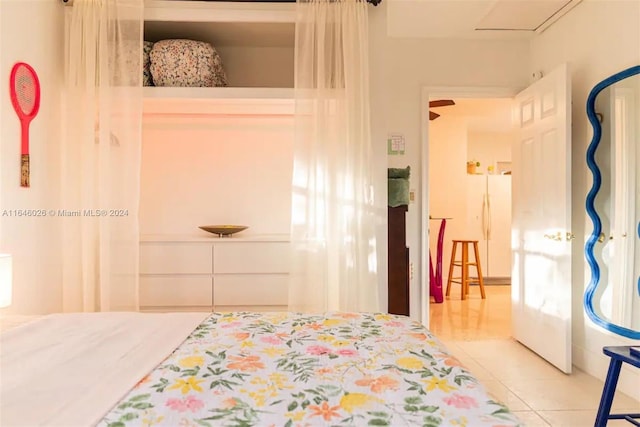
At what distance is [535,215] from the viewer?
3.36 metres

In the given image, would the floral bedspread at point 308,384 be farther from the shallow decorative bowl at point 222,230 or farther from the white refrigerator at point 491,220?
the white refrigerator at point 491,220

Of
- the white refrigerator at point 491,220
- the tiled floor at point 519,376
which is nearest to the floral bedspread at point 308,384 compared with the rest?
the tiled floor at point 519,376

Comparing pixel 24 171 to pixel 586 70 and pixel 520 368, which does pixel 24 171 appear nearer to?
pixel 520 368

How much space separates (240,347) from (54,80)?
241cm

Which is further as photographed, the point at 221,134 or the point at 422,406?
the point at 221,134

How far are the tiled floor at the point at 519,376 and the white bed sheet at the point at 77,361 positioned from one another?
6.55 ft

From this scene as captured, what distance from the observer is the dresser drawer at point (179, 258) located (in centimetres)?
315

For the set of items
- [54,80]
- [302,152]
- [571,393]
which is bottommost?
[571,393]

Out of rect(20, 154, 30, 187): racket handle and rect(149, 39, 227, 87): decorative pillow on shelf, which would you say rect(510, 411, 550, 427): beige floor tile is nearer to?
rect(149, 39, 227, 87): decorative pillow on shelf

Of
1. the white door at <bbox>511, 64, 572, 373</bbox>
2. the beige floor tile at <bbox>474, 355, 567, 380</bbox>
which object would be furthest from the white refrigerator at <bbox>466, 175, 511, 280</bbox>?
the beige floor tile at <bbox>474, 355, 567, 380</bbox>

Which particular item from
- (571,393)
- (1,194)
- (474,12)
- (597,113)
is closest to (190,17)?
(1,194)

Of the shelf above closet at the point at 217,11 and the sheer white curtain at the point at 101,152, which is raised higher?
the shelf above closet at the point at 217,11

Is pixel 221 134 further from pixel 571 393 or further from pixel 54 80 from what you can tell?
pixel 571 393

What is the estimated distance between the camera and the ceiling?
304cm
